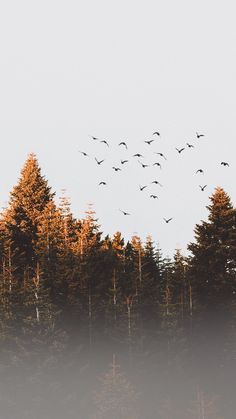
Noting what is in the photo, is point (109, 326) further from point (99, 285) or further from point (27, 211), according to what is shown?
point (27, 211)

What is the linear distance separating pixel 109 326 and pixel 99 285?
185 inches

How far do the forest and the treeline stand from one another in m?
0.12

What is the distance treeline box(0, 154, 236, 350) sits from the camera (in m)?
64.6

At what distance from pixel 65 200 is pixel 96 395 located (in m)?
28.3

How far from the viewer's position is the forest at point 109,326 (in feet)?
201

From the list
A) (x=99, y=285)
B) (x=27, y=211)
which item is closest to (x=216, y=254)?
(x=99, y=285)

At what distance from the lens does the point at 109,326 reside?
72.7 metres

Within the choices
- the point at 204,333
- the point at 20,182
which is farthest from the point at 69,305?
the point at 20,182

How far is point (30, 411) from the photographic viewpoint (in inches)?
2344

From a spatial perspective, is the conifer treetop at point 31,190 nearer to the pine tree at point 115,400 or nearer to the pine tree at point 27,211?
the pine tree at point 27,211

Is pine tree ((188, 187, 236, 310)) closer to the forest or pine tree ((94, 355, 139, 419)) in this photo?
the forest

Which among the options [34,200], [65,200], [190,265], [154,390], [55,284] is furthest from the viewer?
[34,200]

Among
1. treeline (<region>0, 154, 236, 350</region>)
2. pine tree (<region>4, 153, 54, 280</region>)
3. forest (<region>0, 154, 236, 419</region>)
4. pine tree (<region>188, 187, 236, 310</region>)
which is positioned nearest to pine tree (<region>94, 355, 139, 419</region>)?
forest (<region>0, 154, 236, 419</region>)

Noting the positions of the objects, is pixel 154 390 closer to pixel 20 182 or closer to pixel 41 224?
pixel 41 224
